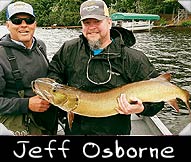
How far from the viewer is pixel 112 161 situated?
1781 mm

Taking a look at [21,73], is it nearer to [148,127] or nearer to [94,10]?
[94,10]

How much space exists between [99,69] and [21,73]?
39 cm

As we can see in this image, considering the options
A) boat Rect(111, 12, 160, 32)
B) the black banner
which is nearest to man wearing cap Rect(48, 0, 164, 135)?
the black banner

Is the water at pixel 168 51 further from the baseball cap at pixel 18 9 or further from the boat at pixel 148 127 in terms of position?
the baseball cap at pixel 18 9

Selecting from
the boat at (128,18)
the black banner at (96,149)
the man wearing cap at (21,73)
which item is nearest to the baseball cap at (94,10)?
the man wearing cap at (21,73)

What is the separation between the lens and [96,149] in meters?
1.78

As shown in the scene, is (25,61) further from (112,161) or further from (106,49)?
(112,161)

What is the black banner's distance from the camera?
1771mm

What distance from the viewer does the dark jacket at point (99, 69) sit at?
6.56 feet

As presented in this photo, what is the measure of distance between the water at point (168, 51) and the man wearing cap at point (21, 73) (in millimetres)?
4273

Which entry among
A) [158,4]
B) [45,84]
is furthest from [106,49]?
[158,4]

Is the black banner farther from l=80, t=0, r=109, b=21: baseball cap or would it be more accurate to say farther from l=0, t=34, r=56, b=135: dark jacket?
l=80, t=0, r=109, b=21: baseball cap

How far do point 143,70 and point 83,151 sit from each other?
0.52 metres

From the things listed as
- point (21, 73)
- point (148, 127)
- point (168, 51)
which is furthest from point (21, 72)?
point (168, 51)
